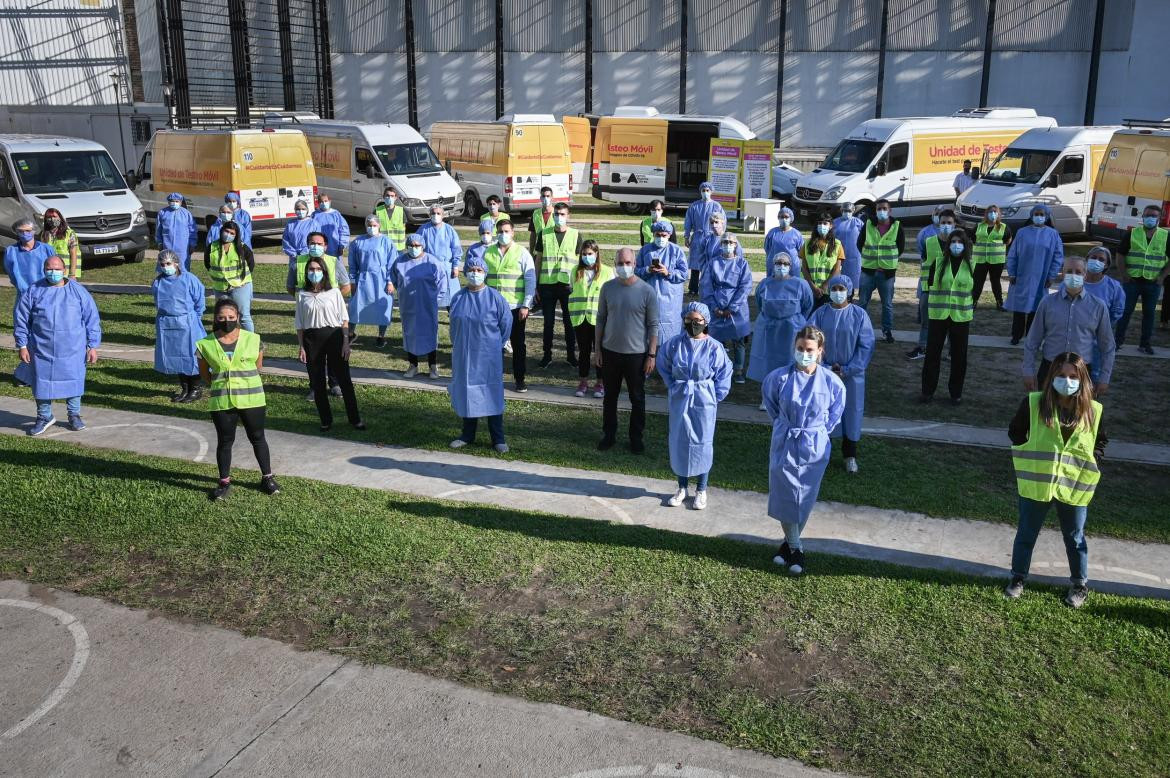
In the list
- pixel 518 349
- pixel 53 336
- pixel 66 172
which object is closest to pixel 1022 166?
pixel 518 349

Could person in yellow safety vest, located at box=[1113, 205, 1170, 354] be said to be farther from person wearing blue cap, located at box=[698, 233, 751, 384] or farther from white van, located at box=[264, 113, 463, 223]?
white van, located at box=[264, 113, 463, 223]

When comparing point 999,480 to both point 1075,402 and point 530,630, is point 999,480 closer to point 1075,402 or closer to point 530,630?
point 1075,402

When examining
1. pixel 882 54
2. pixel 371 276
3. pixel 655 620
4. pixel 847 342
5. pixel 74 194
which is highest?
pixel 882 54

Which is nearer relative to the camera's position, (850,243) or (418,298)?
(418,298)

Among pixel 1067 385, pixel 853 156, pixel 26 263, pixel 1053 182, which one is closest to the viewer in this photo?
pixel 1067 385

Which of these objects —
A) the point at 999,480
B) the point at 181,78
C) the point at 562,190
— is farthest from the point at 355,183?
the point at 999,480

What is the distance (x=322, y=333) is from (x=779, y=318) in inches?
187

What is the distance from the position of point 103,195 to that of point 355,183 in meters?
5.98

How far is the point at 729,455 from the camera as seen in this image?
977 centimetres

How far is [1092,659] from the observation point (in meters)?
6.09

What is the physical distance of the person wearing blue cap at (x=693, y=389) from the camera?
8.20 metres

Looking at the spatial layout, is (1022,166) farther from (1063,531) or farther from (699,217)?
(1063,531)

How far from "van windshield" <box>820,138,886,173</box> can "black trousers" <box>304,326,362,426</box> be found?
58.6 ft

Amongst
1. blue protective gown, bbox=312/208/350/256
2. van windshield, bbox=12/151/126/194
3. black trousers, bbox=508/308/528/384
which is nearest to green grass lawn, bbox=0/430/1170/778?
black trousers, bbox=508/308/528/384
